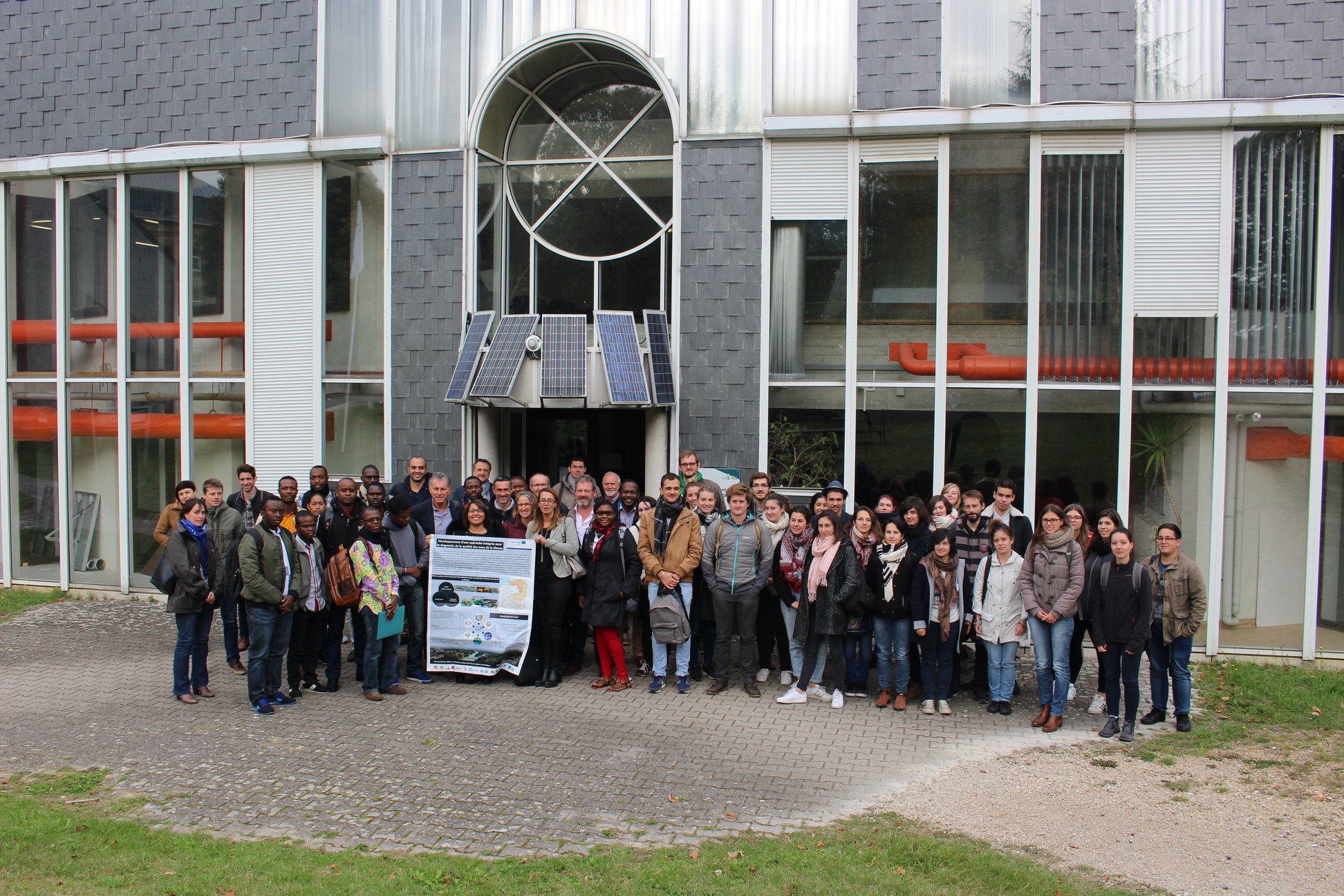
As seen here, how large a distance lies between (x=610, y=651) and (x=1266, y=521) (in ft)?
22.8

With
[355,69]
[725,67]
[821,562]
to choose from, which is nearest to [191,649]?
[821,562]

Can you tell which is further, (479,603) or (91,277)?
(91,277)

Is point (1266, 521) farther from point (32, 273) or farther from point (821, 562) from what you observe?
point (32, 273)

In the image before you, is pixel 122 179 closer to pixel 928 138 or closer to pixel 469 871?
pixel 928 138

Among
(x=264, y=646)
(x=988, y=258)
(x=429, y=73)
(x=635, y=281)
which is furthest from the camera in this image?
(x=635, y=281)

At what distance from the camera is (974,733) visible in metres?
7.77

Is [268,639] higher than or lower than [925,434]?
lower

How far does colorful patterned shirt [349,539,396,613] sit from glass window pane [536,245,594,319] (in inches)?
185

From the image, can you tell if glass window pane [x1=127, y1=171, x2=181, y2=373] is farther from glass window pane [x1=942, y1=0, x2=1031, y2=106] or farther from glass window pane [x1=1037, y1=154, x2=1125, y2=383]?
glass window pane [x1=1037, y1=154, x2=1125, y2=383]

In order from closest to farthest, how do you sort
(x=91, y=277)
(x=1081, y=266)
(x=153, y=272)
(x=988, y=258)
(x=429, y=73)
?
1. (x=1081, y=266)
2. (x=988, y=258)
3. (x=429, y=73)
4. (x=153, y=272)
5. (x=91, y=277)

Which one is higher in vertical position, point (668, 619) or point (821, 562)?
point (821, 562)

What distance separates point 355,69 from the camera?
1204cm

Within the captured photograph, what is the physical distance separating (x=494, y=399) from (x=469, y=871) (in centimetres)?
658

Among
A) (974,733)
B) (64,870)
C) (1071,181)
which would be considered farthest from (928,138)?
(64,870)
